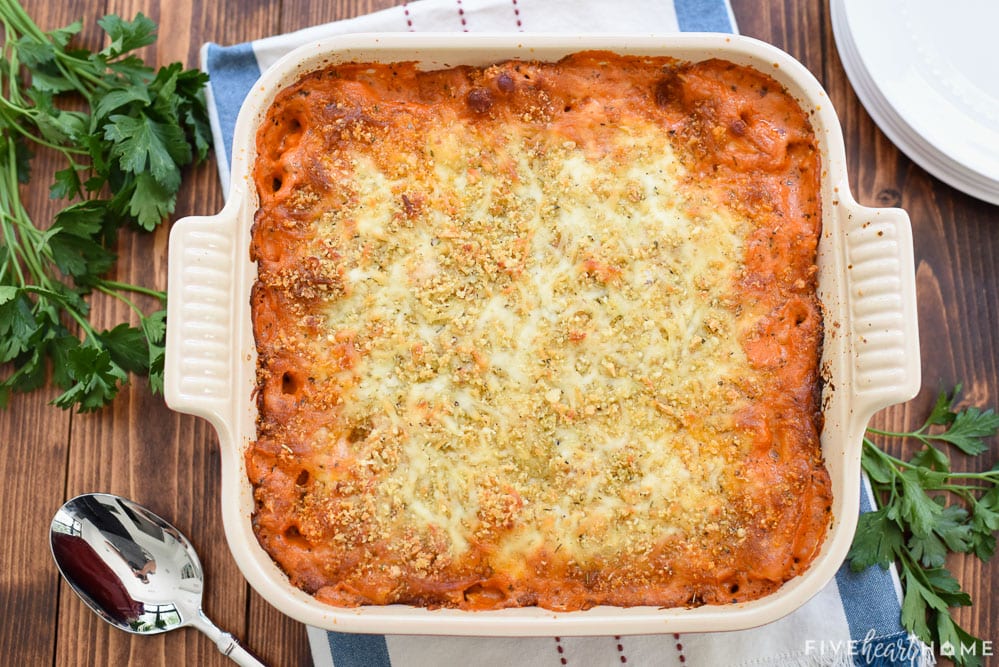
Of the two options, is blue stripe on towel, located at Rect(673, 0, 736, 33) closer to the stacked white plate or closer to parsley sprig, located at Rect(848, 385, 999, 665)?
the stacked white plate

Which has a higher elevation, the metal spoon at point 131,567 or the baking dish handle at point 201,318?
the baking dish handle at point 201,318

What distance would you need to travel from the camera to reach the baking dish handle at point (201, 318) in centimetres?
178

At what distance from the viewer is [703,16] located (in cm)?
234

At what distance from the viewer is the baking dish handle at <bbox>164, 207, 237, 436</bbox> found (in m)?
1.78

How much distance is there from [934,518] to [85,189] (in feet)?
8.48

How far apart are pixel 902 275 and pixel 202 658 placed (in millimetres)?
2094

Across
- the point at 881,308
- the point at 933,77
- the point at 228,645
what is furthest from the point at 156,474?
the point at 933,77

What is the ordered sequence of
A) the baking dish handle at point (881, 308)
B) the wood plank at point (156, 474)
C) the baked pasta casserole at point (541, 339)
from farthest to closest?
the wood plank at point (156, 474) < the baked pasta casserole at point (541, 339) < the baking dish handle at point (881, 308)

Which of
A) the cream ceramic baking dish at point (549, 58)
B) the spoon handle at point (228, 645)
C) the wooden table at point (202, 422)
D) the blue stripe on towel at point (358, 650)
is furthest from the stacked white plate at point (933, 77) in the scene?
the spoon handle at point (228, 645)

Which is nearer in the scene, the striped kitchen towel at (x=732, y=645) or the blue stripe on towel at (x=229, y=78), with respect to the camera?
the striped kitchen towel at (x=732, y=645)

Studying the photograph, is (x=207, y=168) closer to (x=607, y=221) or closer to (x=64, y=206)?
(x=64, y=206)

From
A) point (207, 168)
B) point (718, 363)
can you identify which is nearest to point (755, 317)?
point (718, 363)

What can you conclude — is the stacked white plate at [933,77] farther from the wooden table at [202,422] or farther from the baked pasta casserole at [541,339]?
the baked pasta casserole at [541,339]

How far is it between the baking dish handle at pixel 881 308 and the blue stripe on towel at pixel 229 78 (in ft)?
5.51
